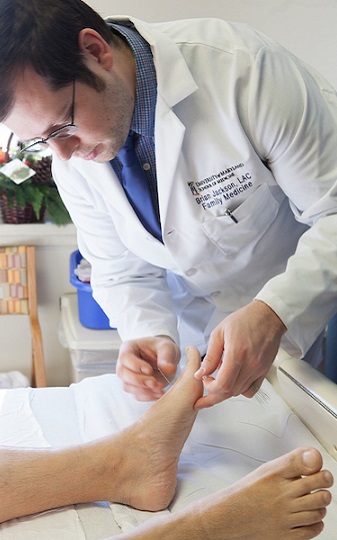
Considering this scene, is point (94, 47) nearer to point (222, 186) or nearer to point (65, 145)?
point (65, 145)

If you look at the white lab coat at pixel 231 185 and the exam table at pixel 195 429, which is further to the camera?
the white lab coat at pixel 231 185

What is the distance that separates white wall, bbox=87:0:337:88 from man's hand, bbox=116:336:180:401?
1.52 m

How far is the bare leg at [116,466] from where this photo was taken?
126cm

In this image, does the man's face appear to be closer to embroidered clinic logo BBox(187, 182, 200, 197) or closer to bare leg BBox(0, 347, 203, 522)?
embroidered clinic logo BBox(187, 182, 200, 197)

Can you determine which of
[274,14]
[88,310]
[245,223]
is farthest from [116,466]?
[274,14]

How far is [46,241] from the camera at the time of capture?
294 centimetres

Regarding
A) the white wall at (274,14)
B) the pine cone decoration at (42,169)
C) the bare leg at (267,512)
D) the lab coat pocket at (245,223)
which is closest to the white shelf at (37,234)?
the pine cone decoration at (42,169)

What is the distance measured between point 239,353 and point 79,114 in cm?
53

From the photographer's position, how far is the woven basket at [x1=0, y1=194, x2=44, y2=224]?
286 cm

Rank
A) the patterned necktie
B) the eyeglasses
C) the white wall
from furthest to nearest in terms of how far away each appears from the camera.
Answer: the white wall, the patterned necktie, the eyeglasses

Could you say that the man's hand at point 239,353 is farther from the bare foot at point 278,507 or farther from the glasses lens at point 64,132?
the glasses lens at point 64,132

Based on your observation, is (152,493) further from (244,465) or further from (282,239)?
(282,239)

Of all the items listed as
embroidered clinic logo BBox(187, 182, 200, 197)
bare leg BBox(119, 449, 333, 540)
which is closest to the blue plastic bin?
embroidered clinic logo BBox(187, 182, 200, 197)

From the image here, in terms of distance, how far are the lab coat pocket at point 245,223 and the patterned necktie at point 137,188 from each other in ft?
0.45
